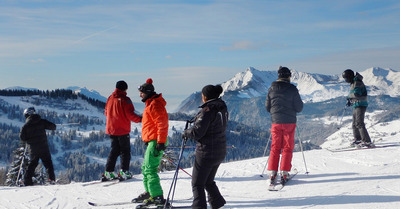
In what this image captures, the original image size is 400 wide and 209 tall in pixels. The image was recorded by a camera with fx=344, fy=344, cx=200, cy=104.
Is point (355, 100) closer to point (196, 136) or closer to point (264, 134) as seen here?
point (196, 136)

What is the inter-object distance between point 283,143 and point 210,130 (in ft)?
9.30

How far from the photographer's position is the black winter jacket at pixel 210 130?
5.37 metres

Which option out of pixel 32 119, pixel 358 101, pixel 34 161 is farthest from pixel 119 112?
pixel 358 101

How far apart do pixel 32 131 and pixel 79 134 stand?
152873 millimetres

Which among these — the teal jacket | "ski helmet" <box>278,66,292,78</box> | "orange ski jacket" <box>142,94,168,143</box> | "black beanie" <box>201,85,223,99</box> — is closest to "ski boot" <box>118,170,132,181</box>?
"orange ski jacket" <box>142,94,168,143</box>

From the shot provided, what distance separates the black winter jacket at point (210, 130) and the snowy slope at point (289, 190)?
1.66 metres

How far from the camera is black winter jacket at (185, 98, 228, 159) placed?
537 centimetres

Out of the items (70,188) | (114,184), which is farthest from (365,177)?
(70,188)

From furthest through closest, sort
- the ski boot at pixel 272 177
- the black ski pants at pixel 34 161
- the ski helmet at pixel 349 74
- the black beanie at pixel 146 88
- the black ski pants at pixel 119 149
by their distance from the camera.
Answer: the ski helmet at pixel 349 74, the black ski pants at pixel 34 161, the black ski pants at pixel 119 149, the ski boot at pixel 272 177, the black beanie at pixel 146 88

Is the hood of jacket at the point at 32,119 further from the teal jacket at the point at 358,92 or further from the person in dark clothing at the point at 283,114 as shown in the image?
the teal jacket at the point at 358,92

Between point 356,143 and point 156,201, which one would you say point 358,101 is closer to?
point 356,143

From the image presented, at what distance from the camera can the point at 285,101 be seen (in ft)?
24.8

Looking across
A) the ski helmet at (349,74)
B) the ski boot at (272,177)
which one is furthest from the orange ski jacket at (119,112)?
the ski helmet at (349,74)

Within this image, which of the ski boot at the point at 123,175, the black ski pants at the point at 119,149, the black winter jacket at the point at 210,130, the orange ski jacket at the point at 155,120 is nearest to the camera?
the black winter jacket at the point at 210,130
